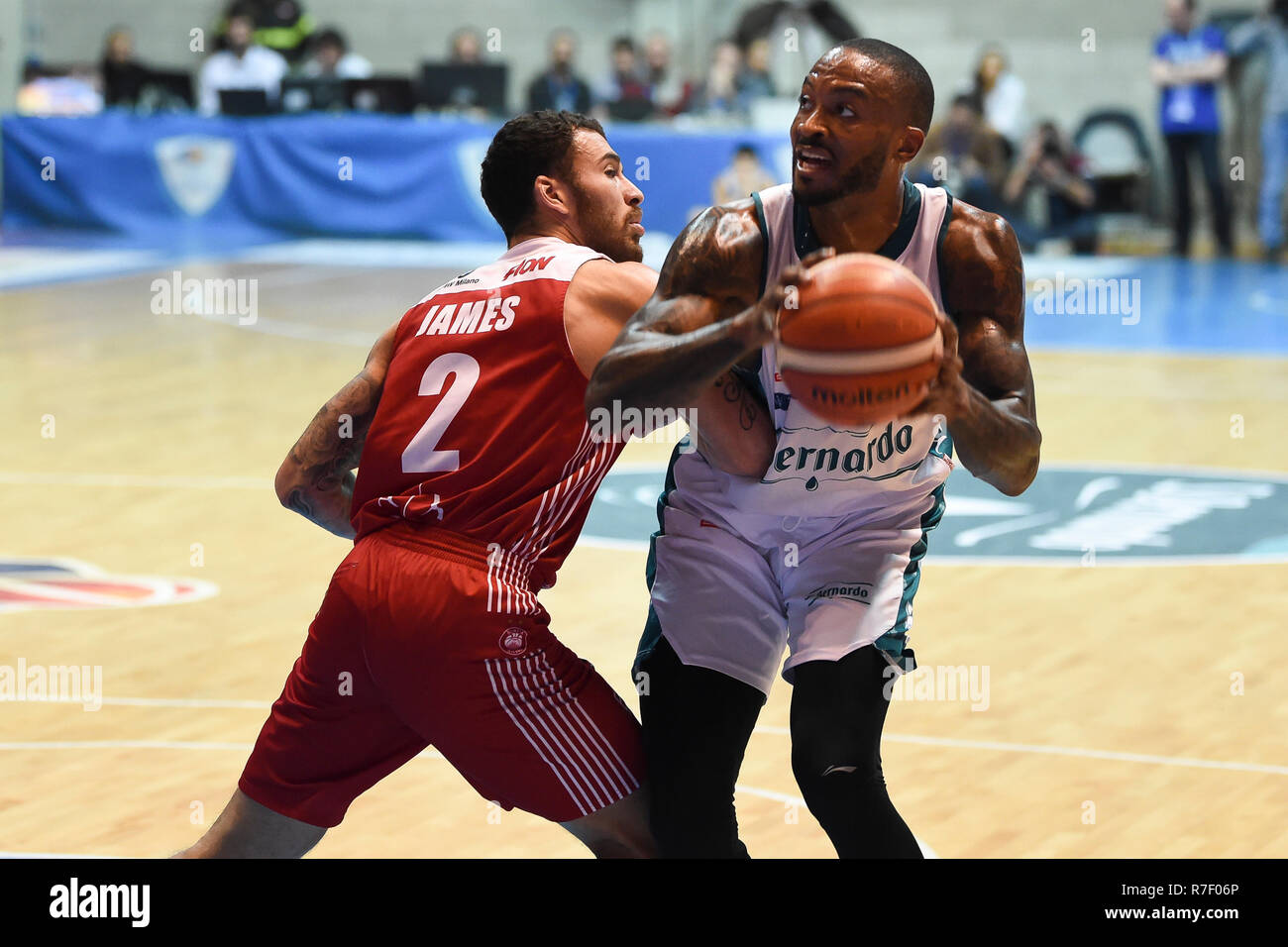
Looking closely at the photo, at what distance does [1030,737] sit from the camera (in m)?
5.54

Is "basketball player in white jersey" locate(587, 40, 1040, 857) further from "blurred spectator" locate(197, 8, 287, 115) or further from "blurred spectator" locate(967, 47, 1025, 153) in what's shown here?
"blurred spectator" locate(197, 8, 287, 115)

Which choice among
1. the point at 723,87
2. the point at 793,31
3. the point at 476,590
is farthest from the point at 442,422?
the point at 793,31

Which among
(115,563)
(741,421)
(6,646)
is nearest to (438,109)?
(115,563)

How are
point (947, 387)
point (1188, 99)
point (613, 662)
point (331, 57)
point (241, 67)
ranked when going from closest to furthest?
1. point (947, 387)
2. point (613, 662)
3. point (1188, 99)
4. point (331, 57)
5. point (241, 67)

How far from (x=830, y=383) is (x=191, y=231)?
16898mm

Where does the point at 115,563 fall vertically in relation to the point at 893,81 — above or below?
below

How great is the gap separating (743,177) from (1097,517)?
798 centimetres

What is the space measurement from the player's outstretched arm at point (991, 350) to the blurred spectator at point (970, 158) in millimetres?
13299

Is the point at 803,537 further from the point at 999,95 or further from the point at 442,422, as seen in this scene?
the point at 999,95

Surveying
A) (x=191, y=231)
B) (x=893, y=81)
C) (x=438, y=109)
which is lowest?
(x=191, y=231)

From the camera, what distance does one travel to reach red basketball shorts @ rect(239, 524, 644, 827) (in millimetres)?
3441

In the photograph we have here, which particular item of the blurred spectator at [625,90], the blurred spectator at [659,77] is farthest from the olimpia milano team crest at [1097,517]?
the blurred spectator at [659,77]

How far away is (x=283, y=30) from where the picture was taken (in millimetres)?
21500
